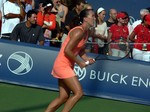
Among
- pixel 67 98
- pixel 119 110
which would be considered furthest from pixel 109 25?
pixel 67 98

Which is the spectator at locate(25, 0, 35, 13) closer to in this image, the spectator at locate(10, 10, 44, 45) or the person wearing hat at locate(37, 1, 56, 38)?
the person wearing hat at locate(37, 1, 56, 38)

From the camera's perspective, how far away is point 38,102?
845cm

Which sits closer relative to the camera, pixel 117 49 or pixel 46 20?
pixel 117 49

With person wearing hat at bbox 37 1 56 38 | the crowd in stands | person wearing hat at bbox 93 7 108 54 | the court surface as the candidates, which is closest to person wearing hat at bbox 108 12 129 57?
the crowd in stands

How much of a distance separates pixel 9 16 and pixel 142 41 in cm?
283

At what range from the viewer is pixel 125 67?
918cm

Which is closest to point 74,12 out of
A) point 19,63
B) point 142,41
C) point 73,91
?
point 142,41

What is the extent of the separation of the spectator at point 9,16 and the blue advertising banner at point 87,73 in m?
0.85

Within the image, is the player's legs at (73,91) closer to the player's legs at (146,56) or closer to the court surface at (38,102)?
the court surface at (38,102)

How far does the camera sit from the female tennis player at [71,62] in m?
6.27

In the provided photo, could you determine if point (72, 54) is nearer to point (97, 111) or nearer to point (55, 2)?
point (97, 111)

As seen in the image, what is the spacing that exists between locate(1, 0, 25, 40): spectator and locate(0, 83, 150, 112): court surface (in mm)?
1367

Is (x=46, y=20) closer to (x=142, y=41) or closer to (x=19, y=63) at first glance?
(x=19, y=63)

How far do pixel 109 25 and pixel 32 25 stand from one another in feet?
6.42
